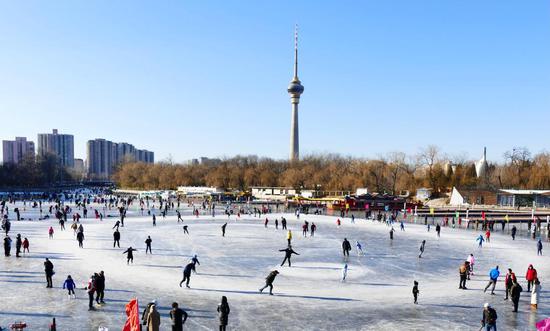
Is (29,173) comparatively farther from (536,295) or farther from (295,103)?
(536,295)

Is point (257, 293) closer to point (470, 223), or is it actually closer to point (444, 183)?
point (470, 223)

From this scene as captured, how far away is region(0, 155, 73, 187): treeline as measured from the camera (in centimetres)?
12631

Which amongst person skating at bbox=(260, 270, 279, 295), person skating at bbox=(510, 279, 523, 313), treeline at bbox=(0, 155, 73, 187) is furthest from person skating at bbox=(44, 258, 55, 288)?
treeline at bbox=(0, 155, 73, 187)

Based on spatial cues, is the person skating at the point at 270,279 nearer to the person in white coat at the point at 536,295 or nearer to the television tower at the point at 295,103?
the person in white coat at the point at 536,295

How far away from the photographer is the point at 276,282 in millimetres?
17469

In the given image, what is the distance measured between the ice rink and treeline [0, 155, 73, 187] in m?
110

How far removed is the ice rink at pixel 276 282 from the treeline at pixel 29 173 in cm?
11041

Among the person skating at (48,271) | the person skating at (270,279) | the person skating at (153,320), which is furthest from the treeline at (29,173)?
the person skating at (153,320)

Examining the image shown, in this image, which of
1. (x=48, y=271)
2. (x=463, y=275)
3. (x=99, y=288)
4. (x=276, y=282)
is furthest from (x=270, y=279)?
(x=48, y=271)

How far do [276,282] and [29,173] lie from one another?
132569 mm

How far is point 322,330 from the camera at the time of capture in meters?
11.9

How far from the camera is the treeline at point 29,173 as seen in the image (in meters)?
126

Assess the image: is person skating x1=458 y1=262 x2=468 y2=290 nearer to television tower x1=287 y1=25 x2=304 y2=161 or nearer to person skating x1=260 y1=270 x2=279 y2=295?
person skating x1=260 y1=270 x2=279 y2=295

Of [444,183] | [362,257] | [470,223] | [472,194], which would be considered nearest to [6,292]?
[362,257]
